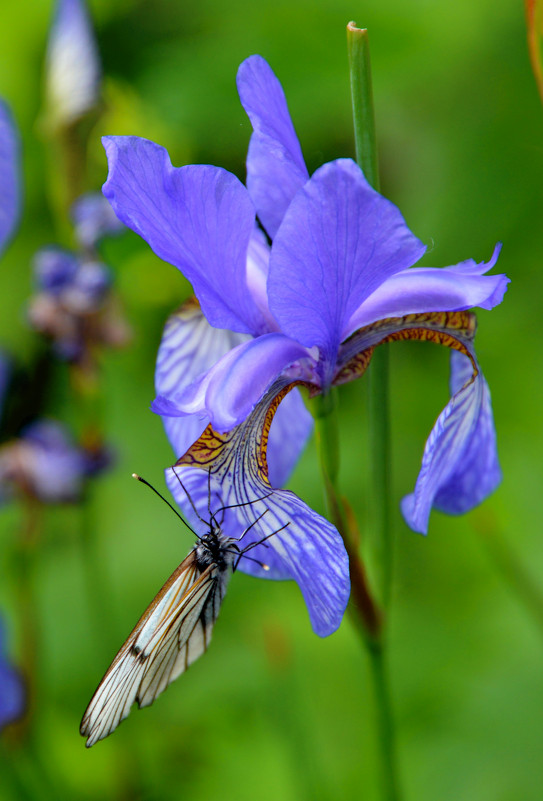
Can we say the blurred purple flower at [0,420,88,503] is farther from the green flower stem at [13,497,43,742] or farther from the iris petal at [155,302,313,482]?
the iris petal at [155,302,313,482]

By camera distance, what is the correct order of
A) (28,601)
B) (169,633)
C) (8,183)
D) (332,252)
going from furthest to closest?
(28,601)
(8,183)
(169,633)
(332,252)

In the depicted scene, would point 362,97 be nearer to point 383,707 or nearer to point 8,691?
point 383,707

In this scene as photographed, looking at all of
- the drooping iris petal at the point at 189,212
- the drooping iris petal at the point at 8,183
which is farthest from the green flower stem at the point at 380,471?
the drooping iris petal at the point at 8,183

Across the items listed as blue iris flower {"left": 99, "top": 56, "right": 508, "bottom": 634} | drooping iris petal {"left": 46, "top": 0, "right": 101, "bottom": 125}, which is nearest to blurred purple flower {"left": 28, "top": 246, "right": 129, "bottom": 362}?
drooping iris petal {"left": 46, "top": 0, "right": 101, "bottom": 125}

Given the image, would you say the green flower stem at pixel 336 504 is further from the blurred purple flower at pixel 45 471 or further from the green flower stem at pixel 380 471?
the blurred purple flower at pixel 45 471

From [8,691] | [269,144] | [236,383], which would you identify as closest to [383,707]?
[236,383]

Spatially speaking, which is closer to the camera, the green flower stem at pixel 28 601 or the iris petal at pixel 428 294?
the iris petal at pixel 428 294
